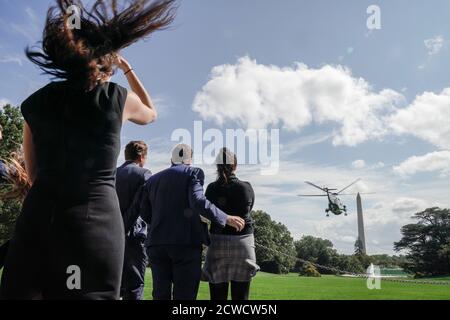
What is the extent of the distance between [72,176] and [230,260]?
3.95 meters

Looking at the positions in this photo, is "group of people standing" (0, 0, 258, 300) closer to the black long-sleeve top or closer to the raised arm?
the raised arm

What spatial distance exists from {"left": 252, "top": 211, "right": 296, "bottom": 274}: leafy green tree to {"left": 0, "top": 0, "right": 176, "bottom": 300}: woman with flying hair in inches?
3131

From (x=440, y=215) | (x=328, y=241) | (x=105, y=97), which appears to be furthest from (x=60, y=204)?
(x=328, y=241)

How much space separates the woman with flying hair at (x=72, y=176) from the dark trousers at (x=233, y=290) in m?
3.74

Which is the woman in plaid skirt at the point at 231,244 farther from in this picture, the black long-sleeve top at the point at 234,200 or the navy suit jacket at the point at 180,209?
the navy suit jacket at the point at 180,209

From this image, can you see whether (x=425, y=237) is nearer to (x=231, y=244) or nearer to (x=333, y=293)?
(x=333, y=293)

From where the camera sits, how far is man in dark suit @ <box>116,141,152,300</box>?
5.53 meters

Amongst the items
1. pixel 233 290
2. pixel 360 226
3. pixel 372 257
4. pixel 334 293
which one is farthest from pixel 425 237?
pixel 233 290

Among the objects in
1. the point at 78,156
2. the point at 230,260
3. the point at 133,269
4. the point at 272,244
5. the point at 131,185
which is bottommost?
the point at 133,269

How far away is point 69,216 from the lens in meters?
1.71
